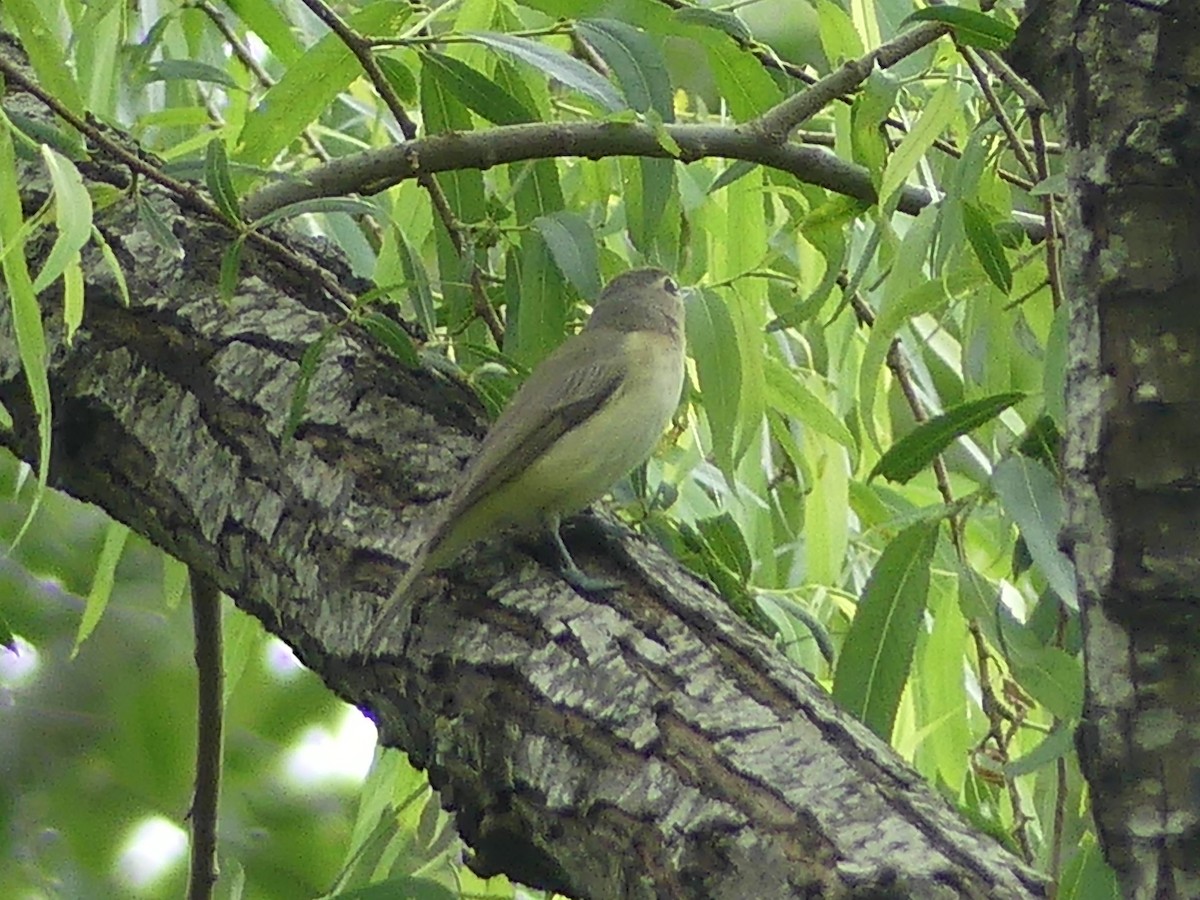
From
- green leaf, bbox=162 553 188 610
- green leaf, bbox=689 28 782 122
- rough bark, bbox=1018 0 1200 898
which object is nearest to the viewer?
rough bark, bbox=1018 0 1200 898

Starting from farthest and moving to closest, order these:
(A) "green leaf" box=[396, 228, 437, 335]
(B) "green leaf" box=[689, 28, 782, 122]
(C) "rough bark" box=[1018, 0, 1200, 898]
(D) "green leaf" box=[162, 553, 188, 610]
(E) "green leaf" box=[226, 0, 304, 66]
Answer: (D) "green leaf" box=[162, 553, 188, 610] → (E) "green leaf" box=[226, 0, 304, 66] → (B) "green leaf" box=[689, 28, 782, 122] → (A) "green leaf" box=[396, 228, 437, 335] → (C) "rough bark" box=[1018, 0, 1200, 898]

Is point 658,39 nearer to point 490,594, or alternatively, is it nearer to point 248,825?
point 490,594

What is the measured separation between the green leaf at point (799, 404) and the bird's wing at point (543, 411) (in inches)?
8.3

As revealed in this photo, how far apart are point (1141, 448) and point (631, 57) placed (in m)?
0.85

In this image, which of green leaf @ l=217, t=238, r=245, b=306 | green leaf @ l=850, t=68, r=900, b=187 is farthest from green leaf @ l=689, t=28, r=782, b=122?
A: green leaf @ l=217, t=238, r=245, b=306

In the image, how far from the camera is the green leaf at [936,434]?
1.33m

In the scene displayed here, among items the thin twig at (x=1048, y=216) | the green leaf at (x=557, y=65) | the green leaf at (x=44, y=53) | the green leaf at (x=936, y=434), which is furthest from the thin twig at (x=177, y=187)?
the thin twig at (x=1048, y=216)

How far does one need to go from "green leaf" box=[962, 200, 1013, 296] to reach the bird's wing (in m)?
0.46

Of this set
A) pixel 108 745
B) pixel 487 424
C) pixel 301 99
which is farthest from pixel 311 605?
Answer: pixel 108 745

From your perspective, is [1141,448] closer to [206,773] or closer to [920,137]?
[920,137]

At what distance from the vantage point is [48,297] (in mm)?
1617

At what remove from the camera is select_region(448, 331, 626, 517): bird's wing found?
1488 mm

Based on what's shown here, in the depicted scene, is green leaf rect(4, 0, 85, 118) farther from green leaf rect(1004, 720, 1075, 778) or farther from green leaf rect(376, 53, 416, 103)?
green leaf rect(1004, 720, 1075, 778)

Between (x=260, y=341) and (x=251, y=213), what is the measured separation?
0.55ft
